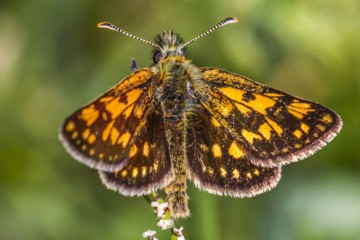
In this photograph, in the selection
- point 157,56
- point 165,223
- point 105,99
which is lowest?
point 165,223

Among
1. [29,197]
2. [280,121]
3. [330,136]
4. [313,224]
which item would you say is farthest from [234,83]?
[29,197]

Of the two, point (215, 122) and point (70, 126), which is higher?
point (215, 122)

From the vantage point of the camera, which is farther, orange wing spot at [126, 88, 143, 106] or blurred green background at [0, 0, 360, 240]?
blurred green background at [0, 0, 360, 240]

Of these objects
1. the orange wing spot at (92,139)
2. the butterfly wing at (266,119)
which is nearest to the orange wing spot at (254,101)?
the butterfly wing at (266,119)

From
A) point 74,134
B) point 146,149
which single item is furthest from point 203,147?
point 74,134

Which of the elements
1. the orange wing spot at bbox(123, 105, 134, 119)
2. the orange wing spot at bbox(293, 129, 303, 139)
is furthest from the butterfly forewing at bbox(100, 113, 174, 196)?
the orange wing spot at bbox(293, 129, 303, 139)

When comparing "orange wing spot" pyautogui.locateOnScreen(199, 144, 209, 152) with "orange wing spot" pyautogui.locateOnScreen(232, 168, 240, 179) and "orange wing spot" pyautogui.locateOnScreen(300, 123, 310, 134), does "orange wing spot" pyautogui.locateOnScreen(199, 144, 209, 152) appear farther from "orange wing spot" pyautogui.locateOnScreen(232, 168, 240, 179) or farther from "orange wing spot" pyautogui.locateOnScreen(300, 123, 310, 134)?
"orange wing spot" pyautogui.locateOnScreen(300, 123, 310, 134)

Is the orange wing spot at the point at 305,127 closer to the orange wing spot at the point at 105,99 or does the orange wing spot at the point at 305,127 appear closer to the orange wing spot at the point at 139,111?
the orange wing spot at the point at 139,111

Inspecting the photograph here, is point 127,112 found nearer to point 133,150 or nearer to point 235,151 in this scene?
point 133,150
